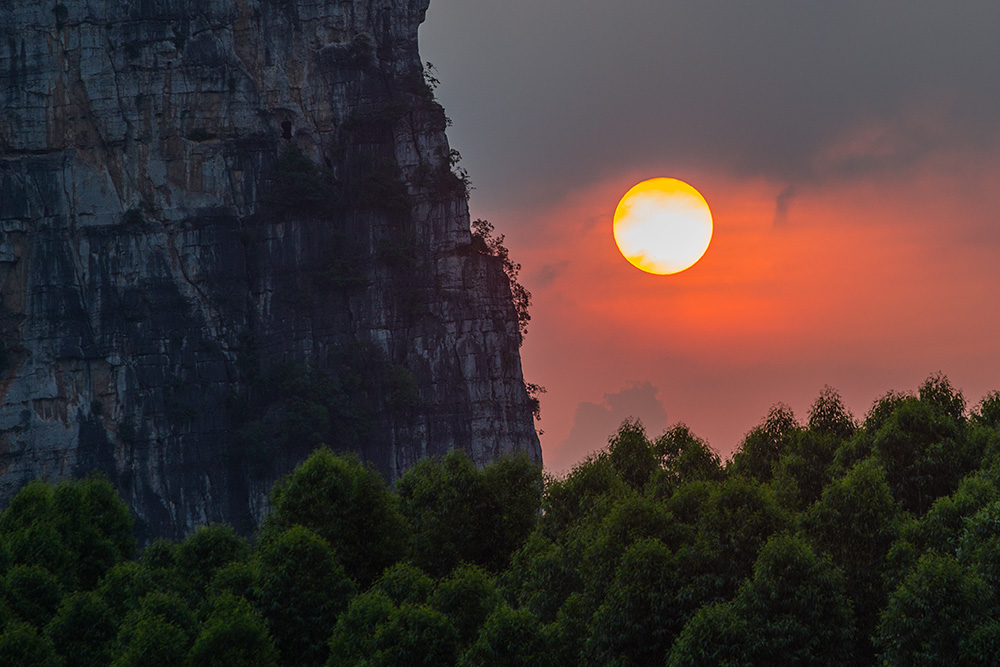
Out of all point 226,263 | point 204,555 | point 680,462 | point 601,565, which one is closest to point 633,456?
point 680,462

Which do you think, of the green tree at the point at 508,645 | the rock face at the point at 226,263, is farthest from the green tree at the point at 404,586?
the rock face at the point at 226,263

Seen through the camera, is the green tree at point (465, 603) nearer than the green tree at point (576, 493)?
Yes

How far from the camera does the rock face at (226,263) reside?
245ft

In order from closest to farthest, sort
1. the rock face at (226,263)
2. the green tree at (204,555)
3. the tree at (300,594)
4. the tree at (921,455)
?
the tree at (921,455) → the tree at (300,594) → the green tree at (204,555) → the rock face at (226,263)

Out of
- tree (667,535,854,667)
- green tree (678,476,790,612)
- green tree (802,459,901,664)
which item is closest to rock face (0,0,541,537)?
green tree (678,476,790,612)

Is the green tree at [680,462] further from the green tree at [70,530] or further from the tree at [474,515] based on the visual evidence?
the green tree at [70,530]

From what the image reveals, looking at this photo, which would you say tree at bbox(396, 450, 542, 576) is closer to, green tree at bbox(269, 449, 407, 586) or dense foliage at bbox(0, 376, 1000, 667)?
dense foliage at bbox(0, 376, 1000, 667)

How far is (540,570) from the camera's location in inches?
1123

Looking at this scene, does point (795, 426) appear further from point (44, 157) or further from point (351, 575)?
point (44, 157)

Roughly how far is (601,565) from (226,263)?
184 feet

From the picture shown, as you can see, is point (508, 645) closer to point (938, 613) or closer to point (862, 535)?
point (862, 535)

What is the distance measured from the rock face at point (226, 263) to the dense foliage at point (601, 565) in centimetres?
3853

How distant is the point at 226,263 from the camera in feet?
255

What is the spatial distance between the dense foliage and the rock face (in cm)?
3853
